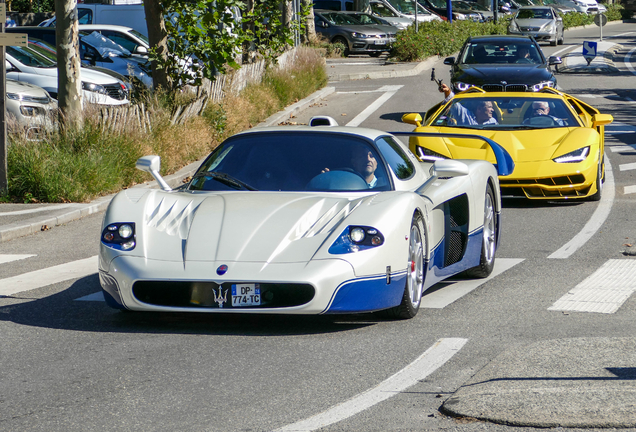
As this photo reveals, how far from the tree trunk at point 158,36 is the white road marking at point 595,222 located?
7.47 meters

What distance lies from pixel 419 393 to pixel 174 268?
5.99ft

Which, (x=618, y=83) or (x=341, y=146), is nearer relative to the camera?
(x=341, y=146)

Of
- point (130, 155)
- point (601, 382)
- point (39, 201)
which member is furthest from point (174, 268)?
point (130, 155)

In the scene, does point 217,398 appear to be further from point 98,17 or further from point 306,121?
point 98,17

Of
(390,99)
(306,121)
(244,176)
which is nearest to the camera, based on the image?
(244,176)

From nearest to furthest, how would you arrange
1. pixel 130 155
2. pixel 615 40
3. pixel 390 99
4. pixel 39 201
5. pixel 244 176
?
pixel 244 176 < pixel 39 201 < pixel 130 155 < pixel 390 99 < pixel 615 40

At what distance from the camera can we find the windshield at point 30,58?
59.8 ft

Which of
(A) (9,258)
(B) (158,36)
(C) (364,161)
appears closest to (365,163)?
(C) (364,161)

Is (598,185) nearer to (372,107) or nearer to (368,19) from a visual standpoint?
(372,107)

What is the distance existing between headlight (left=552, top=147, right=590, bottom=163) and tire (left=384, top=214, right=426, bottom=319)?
5615mm

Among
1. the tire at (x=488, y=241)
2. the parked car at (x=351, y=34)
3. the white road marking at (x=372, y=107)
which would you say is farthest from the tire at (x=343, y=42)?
the tire at (x=488, y=241)

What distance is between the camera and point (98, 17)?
25.2m

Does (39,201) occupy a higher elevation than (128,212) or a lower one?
lower

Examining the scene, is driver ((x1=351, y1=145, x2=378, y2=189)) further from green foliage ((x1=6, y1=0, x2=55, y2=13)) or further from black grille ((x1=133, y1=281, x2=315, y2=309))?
green foliage ((x1=6, y1=0, x2=55, y2=13))
